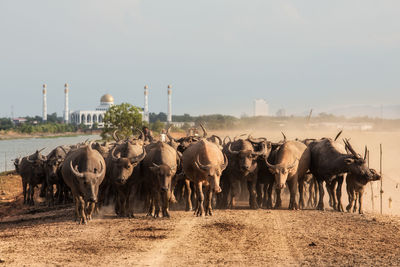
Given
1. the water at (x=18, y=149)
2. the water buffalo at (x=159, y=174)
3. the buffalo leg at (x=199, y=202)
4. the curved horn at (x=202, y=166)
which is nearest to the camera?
the water buffalo at (x=159, y=174)

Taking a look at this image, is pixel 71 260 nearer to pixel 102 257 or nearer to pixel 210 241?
pixel 102 257

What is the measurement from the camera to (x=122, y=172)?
17453 millimetres

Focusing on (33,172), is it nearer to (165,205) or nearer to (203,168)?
(165,205)

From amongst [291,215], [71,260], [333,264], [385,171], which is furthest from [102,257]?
[385,171]

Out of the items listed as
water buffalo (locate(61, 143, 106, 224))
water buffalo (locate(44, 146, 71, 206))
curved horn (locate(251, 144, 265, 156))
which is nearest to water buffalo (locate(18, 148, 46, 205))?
water buffalo (locate(44, 146, 71, 206))

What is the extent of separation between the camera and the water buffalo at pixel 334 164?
19219 mm

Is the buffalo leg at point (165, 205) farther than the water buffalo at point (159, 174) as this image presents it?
Yes

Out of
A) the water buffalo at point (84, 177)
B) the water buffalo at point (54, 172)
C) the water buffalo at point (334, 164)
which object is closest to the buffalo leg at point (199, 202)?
the water buffalo at point (84, 177)

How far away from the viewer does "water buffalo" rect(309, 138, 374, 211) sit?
63.1 feet

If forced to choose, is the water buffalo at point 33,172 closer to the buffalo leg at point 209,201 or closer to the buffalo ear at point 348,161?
the buffalo leg at point 209,201

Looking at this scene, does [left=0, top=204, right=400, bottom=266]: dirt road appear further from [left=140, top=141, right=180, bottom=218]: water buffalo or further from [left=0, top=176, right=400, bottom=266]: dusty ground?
[left=140, top=141, right=180, bottom=218]: water buffalo

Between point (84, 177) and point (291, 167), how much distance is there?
6.93m

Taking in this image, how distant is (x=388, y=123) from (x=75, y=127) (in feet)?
324

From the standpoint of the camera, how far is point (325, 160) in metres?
20.2
